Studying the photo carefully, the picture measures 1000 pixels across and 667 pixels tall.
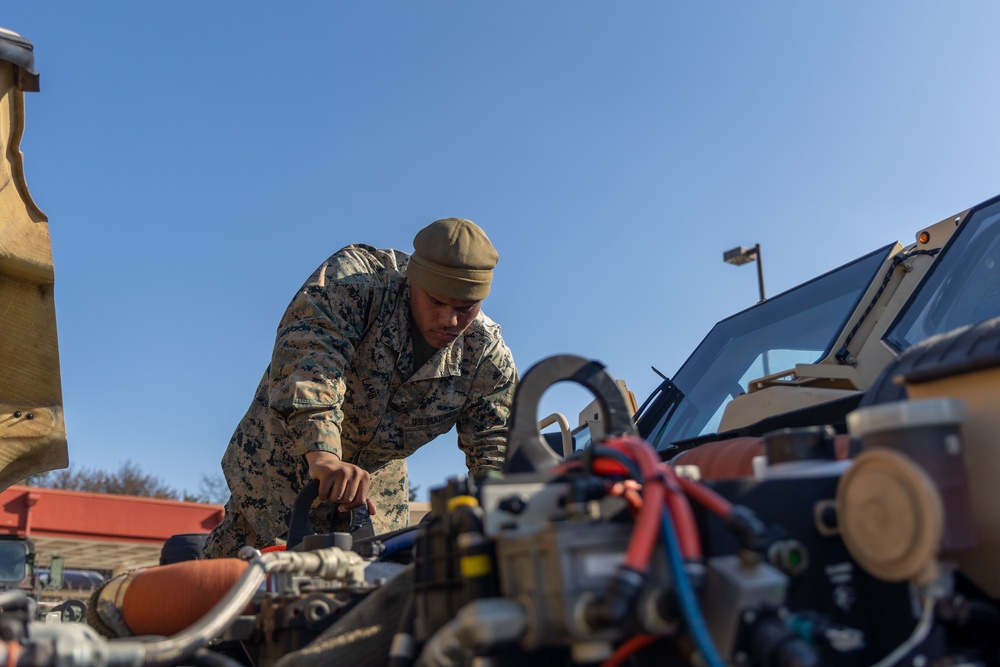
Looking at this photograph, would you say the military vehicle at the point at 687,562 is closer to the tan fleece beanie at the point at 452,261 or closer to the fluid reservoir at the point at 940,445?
the fluid reservoir at the point at 940,445

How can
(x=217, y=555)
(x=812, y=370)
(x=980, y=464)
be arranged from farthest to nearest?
1. (x=217, y=555)
2. (x=812, y=370)
3. (x=980, y=464)

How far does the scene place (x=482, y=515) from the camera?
125cm

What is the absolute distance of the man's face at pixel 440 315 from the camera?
3.80 m

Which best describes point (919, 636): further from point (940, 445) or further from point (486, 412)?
point (486, 412)

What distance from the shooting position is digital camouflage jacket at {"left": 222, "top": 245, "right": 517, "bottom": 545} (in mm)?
3748

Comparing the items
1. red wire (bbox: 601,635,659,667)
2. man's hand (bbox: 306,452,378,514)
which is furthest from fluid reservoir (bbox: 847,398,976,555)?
man's hand (bbox: 306,452,378,514)

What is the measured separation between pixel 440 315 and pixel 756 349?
1.34m

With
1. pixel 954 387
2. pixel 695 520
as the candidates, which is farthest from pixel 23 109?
pixel 954 387

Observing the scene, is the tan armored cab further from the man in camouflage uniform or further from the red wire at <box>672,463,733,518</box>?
the red wire at <box>672,463,733,518</box>

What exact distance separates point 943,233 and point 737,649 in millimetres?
3170

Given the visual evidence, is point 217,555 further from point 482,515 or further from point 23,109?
point 482,515

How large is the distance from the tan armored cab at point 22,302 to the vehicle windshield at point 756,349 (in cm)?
214

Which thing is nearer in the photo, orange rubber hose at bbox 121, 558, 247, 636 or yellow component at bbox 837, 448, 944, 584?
yellow component at bbox 837, 448, 944, 584

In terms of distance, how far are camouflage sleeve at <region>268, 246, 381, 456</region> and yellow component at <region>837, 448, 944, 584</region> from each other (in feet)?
6.84
